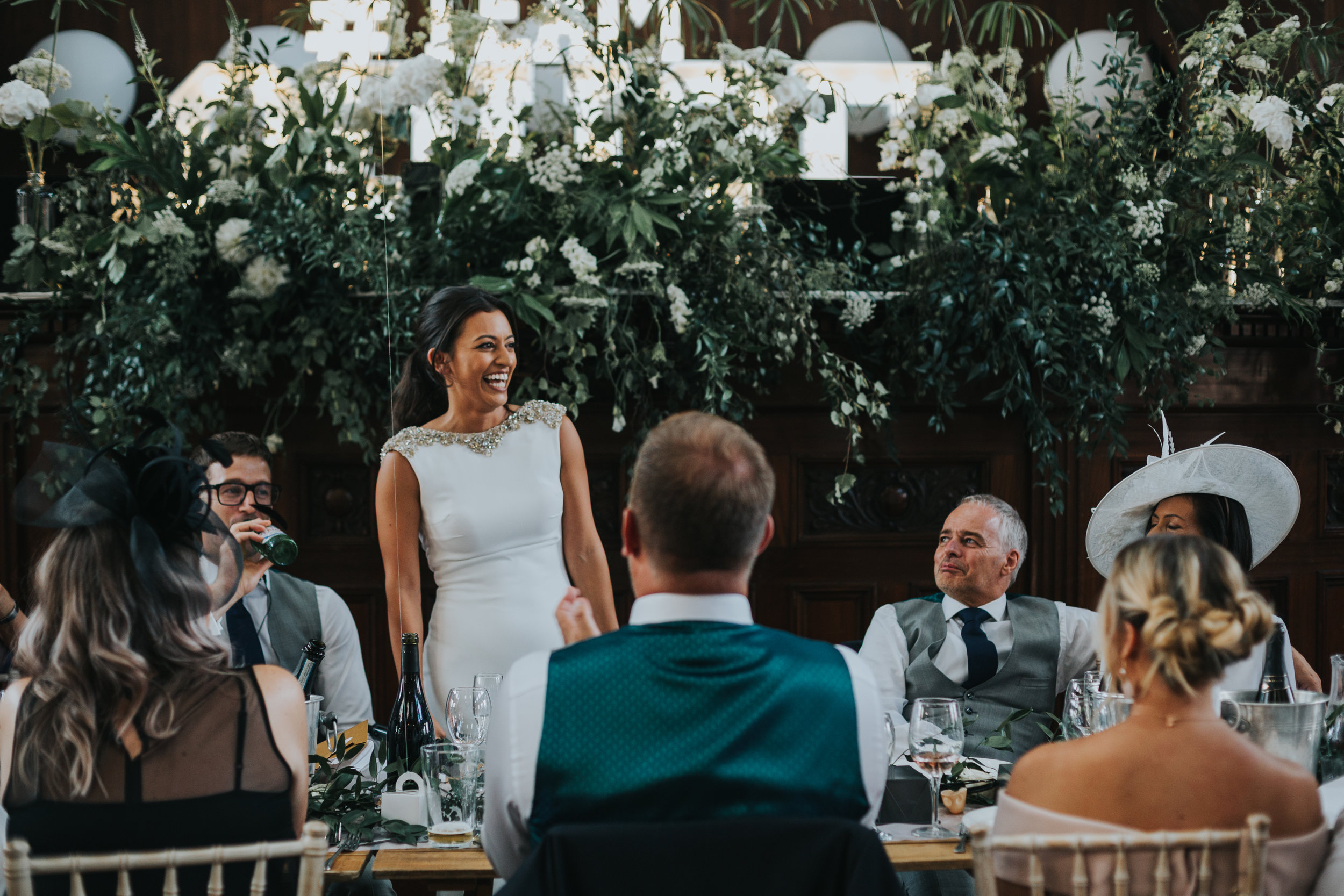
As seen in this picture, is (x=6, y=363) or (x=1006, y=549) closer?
(x=1006, y=549)

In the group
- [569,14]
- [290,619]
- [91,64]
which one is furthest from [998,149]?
[91,64]

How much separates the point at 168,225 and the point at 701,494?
2029 mm

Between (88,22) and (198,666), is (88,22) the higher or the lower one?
the higher one

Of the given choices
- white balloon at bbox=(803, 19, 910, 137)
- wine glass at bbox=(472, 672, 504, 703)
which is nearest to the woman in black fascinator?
wine glass at bbox=(472, 672, 504, 703)

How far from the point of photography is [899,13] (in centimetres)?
542

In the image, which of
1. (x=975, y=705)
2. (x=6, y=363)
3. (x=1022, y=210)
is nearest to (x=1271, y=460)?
(x=975, y=705)

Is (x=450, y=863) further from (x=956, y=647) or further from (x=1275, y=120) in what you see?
(x=1275, y=120)

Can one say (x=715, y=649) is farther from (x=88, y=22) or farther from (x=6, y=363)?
(x=88, y=22)

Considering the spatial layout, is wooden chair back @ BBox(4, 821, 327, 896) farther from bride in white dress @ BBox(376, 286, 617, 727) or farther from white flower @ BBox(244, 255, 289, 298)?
white flower @ BBox(244, 255, 289, 298)

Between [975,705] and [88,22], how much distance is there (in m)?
4.72

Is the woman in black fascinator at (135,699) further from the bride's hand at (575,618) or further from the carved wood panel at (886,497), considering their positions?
the carved wood panel at (886,497)

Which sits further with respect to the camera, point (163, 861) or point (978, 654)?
point (978, 654)

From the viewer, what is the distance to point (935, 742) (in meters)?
1.60

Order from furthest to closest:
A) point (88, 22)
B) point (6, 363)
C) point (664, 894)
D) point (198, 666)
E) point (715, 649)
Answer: point (88, 22), point (6, 363), point (198, 666), point (715, 649), point (664, 894)
